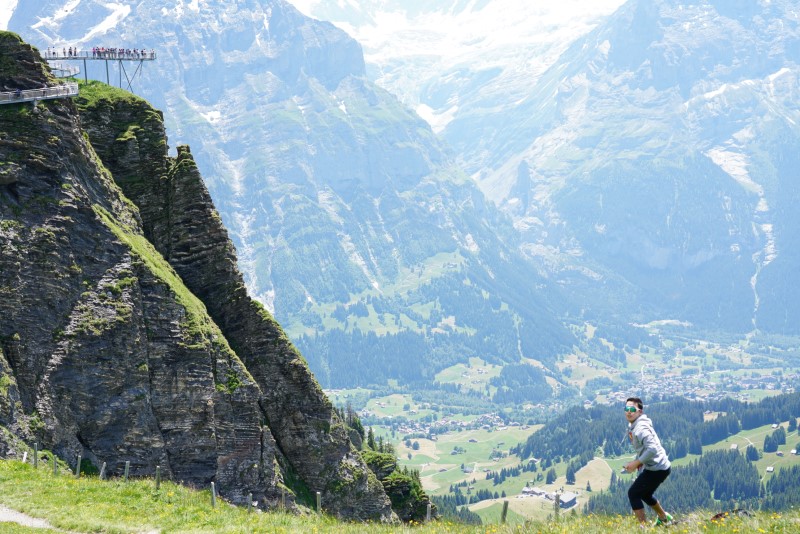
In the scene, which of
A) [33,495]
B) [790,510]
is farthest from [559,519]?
[33,495]

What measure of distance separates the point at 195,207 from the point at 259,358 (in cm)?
1550

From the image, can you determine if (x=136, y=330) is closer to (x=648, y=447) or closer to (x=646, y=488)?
(x=646, y=488)

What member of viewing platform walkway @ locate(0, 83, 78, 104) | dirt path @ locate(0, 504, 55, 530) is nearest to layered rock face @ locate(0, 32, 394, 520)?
viewing platform walkway @ locate(0, 83, 78, 104)

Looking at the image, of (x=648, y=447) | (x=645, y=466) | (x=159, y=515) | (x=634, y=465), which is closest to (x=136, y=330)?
(x=159, y=515)

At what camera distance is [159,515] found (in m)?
45.1

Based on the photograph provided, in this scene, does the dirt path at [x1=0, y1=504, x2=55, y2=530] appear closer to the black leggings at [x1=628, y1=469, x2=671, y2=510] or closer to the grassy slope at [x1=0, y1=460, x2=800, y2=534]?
the grassy slope at [x1=0, y1=460, x2=800, y2=534]

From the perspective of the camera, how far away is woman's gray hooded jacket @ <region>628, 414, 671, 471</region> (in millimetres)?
33000

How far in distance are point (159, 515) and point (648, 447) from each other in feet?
85.4

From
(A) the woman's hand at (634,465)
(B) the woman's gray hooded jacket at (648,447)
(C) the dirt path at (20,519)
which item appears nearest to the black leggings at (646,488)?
(B) the woman's gray hooded jacket at (648,447)

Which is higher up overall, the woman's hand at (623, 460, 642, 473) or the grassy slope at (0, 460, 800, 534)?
the woman's hand at (623, 460, 642, 473)

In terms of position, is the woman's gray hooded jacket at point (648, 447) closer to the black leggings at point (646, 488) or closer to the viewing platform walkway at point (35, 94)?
the black leggings at point (646, 488)

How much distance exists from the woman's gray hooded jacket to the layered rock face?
42.4 metres

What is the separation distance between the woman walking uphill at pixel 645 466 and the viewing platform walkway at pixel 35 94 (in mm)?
55681

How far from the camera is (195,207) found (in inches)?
3187
